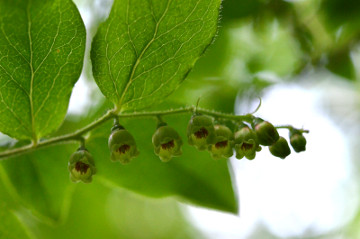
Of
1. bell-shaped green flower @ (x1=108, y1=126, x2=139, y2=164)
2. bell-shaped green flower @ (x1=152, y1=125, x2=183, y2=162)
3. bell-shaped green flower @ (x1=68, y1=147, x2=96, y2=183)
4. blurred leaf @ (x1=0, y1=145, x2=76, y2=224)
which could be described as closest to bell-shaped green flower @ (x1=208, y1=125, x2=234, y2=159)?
bell-shaped green flower @ (x1=152, y1=125, x2=183, y2=162)

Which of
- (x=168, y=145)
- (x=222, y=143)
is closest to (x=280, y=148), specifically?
(x=222, y=143)

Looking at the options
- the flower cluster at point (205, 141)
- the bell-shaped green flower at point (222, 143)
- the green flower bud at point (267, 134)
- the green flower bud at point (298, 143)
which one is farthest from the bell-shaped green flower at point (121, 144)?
the green flower bud at point (298, 143)

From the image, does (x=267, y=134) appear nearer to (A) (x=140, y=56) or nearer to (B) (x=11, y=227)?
(A) (x=140, y=56)

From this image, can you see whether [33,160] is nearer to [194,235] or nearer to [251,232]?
[194,235]

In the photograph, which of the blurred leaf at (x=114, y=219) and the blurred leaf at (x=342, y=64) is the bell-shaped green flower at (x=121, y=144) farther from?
the blurred leaf at (x=342, y=64)

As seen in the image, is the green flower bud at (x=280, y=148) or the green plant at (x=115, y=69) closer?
the green plant at (x=115, y=69)

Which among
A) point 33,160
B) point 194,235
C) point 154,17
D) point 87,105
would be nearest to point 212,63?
point 87,105

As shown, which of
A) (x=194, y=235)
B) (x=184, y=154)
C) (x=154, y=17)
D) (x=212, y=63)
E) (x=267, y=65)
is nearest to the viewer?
(x=154, y=17)
